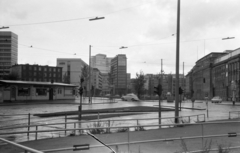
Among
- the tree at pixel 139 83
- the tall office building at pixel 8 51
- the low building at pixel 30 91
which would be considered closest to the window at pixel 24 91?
the low building at pixel 30 91

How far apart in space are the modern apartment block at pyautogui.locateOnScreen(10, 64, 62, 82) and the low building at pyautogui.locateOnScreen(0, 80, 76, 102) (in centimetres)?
7125

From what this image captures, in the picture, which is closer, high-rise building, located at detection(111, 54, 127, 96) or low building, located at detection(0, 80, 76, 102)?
low building, located at detection(0, 80, 76, 102)

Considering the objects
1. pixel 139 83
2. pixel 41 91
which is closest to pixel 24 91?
pixel 41 91

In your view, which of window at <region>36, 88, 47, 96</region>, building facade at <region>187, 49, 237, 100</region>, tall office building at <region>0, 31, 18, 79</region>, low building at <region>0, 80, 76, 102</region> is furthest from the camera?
tall office building at <region>0, 31, 18, 79</region>

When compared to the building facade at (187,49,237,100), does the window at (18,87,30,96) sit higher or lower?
lower

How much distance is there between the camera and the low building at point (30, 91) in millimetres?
51719

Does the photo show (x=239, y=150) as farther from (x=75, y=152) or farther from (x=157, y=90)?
(x=157, y=90)

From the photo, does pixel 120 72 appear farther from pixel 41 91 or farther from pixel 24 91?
pixel 24 91

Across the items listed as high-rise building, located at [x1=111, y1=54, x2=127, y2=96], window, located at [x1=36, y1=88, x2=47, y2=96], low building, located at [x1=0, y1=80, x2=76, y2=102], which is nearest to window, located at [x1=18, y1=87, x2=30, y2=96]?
low building, located at [x1=0, y1=80, x2=76, y2=102]

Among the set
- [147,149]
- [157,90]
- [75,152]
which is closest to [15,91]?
[157,90]

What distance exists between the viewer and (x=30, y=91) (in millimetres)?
56688

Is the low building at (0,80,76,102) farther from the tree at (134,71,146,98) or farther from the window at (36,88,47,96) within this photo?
the tree at (134,71,146,98)

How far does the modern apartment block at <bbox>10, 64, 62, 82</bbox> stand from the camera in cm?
13375

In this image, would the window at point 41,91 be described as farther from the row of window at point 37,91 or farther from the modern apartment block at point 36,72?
the modern apartment block at point 36,72
